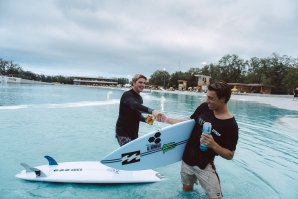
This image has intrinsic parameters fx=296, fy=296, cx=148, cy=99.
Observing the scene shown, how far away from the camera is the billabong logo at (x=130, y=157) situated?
5.02 m

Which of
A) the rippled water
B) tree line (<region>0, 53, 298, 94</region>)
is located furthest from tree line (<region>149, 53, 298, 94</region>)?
the rippled water

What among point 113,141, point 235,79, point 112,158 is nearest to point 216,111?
point 112,158

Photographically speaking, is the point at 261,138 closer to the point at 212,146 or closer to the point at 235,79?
the point at 212,146

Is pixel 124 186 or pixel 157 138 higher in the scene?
pixel 157 138

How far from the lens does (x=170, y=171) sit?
762 cm

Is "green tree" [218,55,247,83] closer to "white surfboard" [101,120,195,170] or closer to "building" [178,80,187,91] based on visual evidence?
"building" [178,80,187,91]

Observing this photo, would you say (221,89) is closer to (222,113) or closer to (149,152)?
(222,113)

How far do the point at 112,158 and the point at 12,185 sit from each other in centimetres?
260

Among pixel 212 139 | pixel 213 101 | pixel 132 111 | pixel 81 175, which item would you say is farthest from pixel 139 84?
pixel 81 175

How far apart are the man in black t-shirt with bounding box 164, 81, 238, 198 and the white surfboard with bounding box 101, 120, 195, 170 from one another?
53 cm

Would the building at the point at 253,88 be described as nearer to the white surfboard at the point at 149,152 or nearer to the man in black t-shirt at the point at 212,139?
the white surfboard at the point at 149,152

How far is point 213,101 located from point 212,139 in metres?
0.51

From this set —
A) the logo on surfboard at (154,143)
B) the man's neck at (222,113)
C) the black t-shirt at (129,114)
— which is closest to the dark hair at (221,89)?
the man's neck at (222,113)

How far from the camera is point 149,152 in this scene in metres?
5.06
